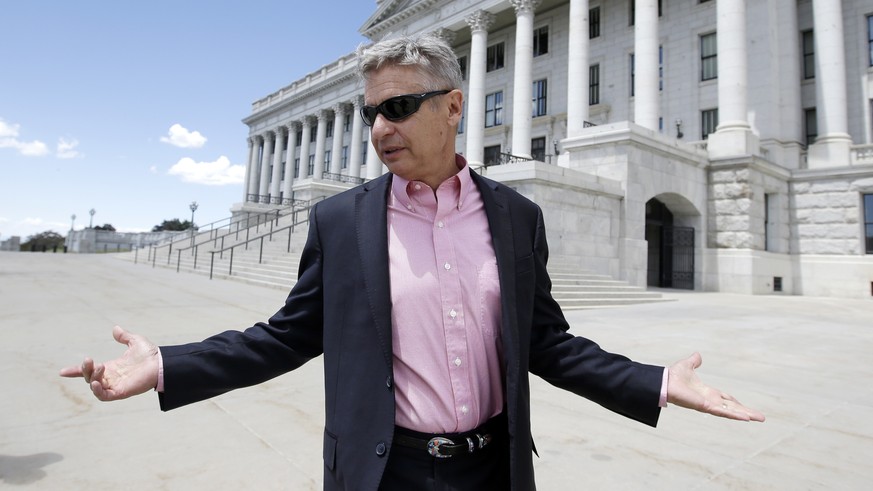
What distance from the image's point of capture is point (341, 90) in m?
43.2

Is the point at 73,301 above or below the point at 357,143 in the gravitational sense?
below

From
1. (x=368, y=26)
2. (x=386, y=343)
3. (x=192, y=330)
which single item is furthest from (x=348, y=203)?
(x=368, y=26)

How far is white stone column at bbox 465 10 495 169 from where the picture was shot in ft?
83.2

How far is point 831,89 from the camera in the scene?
1922cm

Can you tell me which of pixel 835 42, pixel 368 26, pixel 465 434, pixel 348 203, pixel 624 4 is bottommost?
pixel 465 434

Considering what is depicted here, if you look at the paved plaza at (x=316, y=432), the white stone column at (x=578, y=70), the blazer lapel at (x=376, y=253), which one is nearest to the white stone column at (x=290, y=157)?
the white stone column at (x=578, y=70)

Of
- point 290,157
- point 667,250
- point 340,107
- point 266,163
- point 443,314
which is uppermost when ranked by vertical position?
point 340,107

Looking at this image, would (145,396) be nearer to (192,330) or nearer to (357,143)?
(192,330)

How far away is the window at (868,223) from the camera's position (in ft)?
59.6

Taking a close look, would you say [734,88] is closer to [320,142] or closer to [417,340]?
[417,340]

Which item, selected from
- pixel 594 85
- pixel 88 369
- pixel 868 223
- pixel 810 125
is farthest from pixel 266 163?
pixel 88 369

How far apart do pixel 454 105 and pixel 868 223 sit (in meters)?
23.1

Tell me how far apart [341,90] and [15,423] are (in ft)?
141

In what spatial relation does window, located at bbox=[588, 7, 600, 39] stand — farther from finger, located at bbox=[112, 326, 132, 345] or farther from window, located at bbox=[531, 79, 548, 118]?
finger, located at bbox=[112, 326, 132, 345]
